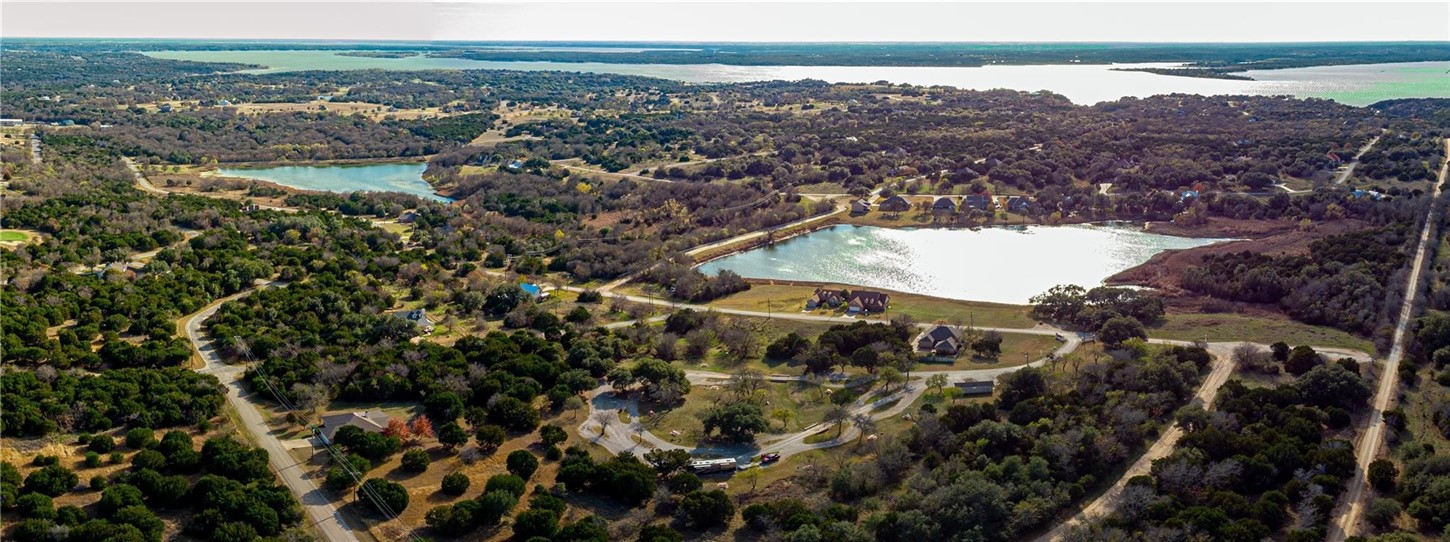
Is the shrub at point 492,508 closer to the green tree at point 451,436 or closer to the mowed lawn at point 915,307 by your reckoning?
the green tree at point 451,436

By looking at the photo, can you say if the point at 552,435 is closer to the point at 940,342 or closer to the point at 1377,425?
the point at 940,342

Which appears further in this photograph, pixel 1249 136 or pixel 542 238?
pixel 1249 136

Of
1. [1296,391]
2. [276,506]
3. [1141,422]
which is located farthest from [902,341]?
[276,506]

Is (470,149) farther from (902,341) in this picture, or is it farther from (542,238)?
(902,341)

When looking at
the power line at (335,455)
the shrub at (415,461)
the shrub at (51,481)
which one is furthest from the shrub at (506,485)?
the shrub at (51,481)

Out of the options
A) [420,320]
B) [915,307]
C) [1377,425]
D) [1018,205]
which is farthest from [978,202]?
[420,320]

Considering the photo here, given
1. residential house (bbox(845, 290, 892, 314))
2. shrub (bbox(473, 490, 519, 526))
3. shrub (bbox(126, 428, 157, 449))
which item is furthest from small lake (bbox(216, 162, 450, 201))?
shrub (bbox(473, 490, 519, 526))
